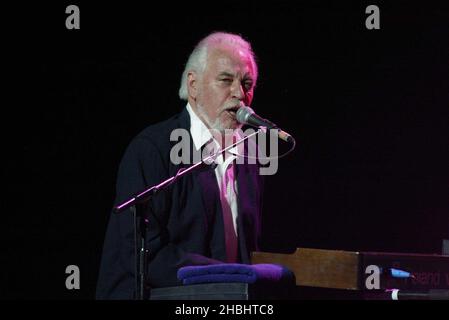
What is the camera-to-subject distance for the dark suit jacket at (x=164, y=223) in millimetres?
3873

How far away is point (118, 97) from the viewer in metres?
4.75

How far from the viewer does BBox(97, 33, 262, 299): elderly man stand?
3.96m

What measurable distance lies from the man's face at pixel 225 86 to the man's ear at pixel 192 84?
0.06 m

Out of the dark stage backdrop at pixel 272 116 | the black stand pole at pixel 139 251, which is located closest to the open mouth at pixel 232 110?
the dark stage backdrop at pixel 272 116

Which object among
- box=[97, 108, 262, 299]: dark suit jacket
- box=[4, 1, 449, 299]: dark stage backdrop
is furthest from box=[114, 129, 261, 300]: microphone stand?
box=[4, 1, 449, 299]: dark stage backdrop

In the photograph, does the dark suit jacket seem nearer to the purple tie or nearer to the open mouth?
the purple tie

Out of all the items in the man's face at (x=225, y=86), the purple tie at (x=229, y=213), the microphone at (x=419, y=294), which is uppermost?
the man's face at (x=225, y=86)

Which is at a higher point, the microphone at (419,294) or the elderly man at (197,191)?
the elderly man at (197,191)

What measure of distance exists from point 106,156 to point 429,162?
2.03 m

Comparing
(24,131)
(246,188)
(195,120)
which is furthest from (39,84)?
(246,188)

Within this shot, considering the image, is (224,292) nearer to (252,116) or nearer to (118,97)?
(252,116)

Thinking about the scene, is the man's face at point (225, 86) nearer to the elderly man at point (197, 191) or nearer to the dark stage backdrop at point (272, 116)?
the elderly man at point (197, 191)

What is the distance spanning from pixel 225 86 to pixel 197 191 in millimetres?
580

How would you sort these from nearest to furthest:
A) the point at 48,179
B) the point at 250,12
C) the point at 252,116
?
the point at 252,116, the point at 48,179, the point at 250,12
